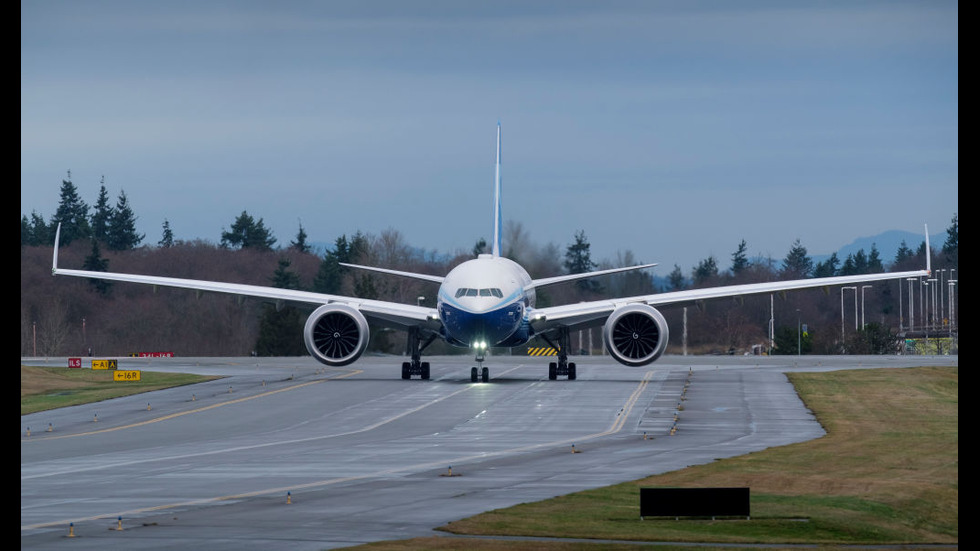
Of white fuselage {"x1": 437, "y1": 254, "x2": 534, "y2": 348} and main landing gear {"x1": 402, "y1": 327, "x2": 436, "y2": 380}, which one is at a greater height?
white fuselage {"x1": 437, "y1": 254, "x2": 534, "y2": 348}

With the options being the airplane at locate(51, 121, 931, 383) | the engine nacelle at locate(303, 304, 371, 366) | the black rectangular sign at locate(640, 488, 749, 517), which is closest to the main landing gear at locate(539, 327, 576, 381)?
the airplane at locate(51, 121, 931, 383)

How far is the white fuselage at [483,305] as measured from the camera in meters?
60.2

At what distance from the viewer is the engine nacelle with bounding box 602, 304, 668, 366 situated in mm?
61906

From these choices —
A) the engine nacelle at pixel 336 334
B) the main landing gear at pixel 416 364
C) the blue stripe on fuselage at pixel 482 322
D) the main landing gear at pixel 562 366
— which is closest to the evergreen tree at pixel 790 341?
the main landing gear at pixel 562 366

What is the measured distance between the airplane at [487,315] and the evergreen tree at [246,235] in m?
129

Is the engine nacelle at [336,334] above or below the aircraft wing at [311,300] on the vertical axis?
below

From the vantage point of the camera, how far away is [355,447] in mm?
43781

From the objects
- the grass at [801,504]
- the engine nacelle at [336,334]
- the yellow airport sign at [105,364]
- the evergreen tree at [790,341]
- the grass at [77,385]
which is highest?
the evergreen tree at [790,341]

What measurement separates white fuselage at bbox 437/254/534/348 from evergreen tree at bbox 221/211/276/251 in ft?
446

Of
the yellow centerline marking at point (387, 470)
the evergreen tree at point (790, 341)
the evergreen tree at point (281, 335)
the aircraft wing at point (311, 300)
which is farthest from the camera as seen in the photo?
the evergreen tree at point (790, 341)

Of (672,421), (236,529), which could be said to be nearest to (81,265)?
(672,421)

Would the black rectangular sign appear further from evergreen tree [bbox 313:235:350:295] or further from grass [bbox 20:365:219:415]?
evergreen tree [bbox 313:235:350:295]

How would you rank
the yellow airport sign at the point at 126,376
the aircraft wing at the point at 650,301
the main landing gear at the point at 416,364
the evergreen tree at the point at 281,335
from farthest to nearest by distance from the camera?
1. the evergreen tree at the point at 281,335
2. the yellow airport sign at the point at 126,376
3. the main landing gear at the point at 416,364
4. the aircraft wing at the point at 650,301

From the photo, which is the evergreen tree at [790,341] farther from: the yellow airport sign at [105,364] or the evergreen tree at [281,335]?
the yellow airport sign at [105,364]
